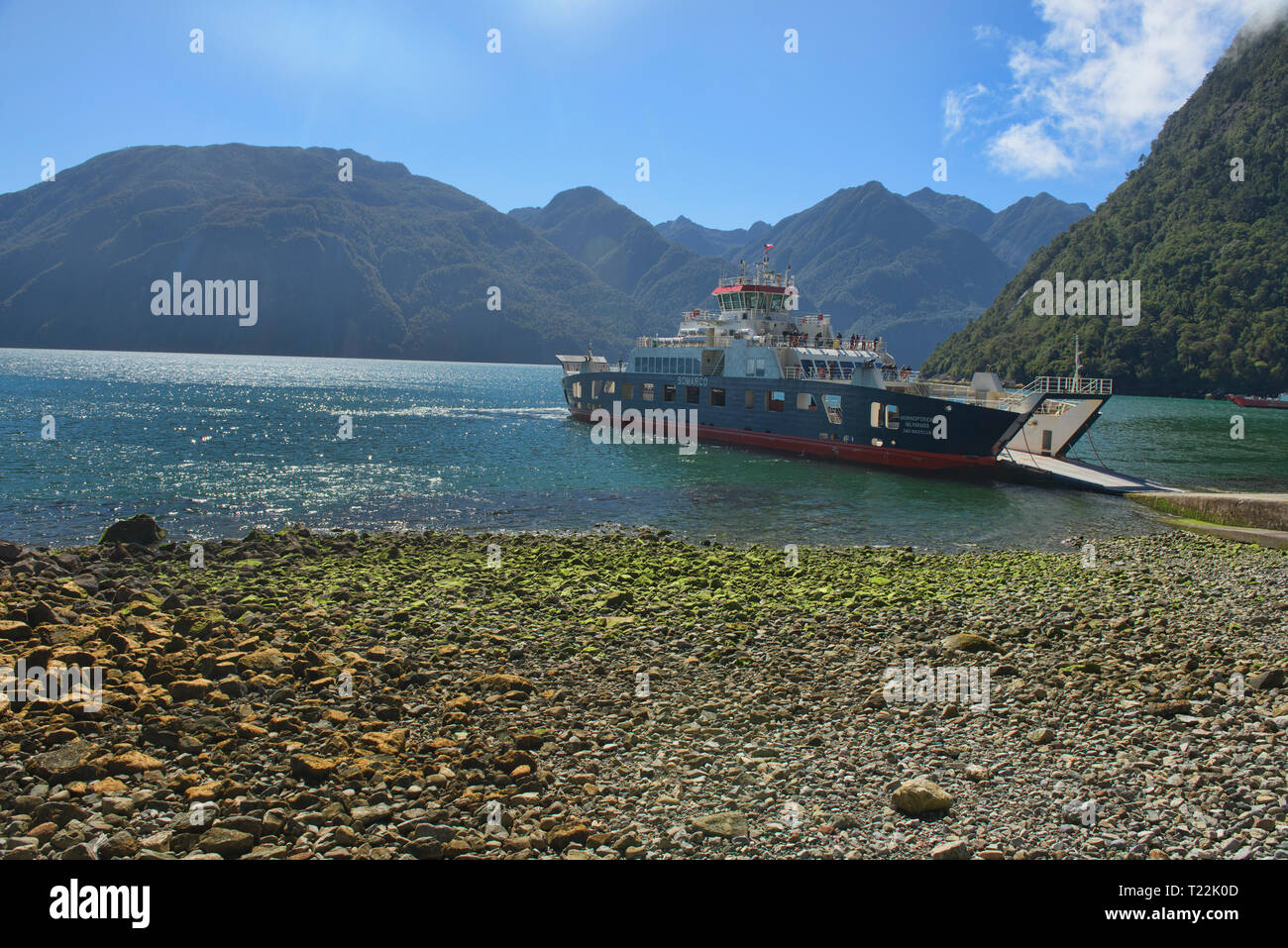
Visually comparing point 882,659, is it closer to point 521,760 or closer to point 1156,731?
point 1156,731

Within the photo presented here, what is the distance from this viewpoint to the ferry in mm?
41844

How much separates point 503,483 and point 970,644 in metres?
27.7

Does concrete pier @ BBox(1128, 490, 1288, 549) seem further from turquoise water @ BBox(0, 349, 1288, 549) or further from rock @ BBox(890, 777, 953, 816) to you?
rock @ BBox(890, 777, 953, 816)

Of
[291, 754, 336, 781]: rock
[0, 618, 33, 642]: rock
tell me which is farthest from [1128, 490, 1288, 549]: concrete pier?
[0, 618, 33, 642]: rock

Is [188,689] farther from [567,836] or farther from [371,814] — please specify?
[567,836]

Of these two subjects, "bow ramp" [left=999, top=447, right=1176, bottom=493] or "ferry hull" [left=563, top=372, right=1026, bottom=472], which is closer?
"bow ramp" [left=999, top=447, right=1176, bottom=493]

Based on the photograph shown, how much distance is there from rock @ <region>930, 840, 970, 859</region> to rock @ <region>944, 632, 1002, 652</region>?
6371mm

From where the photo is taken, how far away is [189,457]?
4225 cm

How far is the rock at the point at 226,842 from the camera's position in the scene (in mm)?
6637

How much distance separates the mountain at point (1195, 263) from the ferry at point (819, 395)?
10751 centimetres
